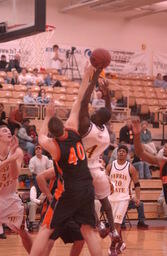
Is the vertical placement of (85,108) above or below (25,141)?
above

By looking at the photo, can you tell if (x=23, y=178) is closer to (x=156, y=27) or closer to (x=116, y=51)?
(x=116, y=51)

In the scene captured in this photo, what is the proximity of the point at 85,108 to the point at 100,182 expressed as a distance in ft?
3.48

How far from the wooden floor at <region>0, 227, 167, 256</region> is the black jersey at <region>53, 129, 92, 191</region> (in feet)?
11.5

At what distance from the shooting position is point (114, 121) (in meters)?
18.4

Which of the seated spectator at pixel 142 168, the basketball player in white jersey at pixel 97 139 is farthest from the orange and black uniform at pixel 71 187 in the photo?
the seated spectator at pixel 142 168

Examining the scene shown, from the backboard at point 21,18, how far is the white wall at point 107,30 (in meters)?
15.1

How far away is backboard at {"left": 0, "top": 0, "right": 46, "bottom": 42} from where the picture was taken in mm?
8031

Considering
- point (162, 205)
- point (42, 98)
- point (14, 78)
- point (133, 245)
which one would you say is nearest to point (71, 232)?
point (133, 245)

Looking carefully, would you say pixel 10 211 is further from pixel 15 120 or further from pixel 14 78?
pixel 14 78

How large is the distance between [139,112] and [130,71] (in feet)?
16.7

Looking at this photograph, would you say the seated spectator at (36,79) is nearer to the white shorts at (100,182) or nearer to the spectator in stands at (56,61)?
the spectator in stands at (56,61)

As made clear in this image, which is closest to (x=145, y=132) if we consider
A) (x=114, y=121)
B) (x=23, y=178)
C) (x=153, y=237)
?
(x=114, y=121)

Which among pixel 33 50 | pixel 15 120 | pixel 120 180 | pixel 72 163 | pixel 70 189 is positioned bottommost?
pixel 120 180

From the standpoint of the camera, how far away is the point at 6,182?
282 inches
